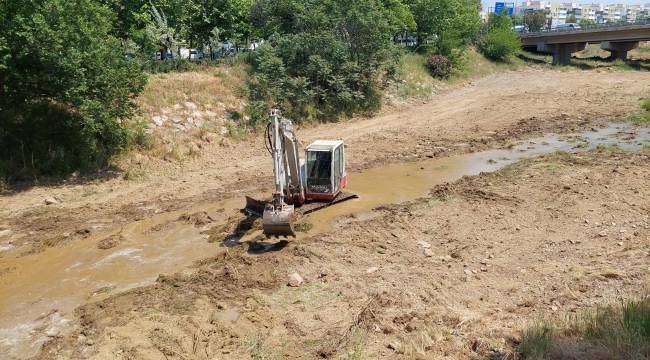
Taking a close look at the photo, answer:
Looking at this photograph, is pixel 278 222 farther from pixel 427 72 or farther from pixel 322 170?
pixel 427 72

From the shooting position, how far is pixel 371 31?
3108 cm

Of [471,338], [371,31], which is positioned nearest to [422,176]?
[471,338]

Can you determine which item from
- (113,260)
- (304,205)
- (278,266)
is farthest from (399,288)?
(113,260)

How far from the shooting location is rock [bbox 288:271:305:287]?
11070 mm

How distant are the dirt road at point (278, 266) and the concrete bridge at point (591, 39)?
1792 inches

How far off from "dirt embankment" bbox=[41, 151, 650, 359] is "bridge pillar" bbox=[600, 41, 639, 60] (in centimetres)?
5543

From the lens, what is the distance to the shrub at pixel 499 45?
56188 mm

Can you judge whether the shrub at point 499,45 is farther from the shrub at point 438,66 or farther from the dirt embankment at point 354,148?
the shrub at point 438,66

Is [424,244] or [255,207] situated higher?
[255,207]

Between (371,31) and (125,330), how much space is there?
83.1ft

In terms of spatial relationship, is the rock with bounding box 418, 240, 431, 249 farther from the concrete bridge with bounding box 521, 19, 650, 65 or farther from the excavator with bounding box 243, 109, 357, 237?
the concrete bridge with bounding box 521, 19, 650, 65

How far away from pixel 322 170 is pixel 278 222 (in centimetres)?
351

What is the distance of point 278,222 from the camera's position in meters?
12.2

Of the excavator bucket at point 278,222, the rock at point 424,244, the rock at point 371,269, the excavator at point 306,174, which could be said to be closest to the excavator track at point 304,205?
the excavator at point 306,174
